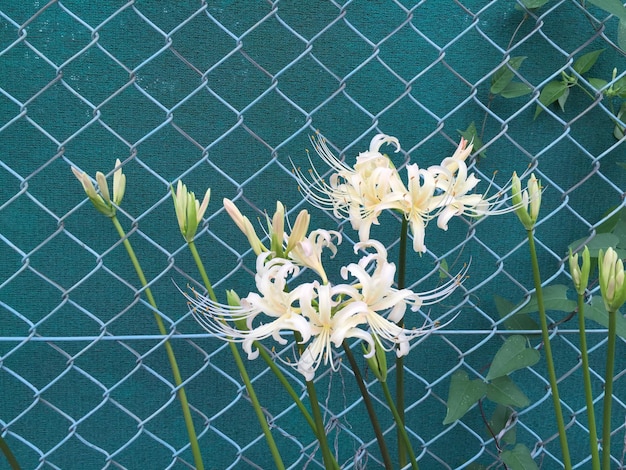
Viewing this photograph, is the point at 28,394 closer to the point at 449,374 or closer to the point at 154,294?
the point at 154,294

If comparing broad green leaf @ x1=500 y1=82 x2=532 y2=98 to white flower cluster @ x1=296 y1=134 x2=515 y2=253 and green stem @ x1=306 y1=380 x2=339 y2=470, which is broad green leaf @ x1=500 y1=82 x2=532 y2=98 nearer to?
white flower cluster @ x1=296 y1=134 x2=515 y2=253

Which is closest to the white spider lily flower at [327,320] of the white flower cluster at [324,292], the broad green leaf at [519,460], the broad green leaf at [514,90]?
the white flower cluster at [324,292]

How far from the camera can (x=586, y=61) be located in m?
1.29

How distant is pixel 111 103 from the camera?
125 centimetres

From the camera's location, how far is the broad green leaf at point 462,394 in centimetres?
101

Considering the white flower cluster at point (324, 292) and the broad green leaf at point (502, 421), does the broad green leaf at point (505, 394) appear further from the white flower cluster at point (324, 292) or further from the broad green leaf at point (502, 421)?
the white flower cluster at point (324, 292)

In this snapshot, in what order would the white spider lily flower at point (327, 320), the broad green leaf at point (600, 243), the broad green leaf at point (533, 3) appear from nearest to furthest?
the white spider lily flower at point (327, 320) < the broad green leaf at point (600, 243) < the broad green leaf at point (533, 3)

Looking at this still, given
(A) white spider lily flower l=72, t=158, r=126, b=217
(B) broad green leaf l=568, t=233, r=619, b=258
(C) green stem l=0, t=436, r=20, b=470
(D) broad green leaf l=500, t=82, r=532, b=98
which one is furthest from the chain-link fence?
(C) green stem l=0, t=436, r=20, b=470

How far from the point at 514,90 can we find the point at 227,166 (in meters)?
0.62

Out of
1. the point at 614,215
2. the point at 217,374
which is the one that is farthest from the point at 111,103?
the point at 614,215

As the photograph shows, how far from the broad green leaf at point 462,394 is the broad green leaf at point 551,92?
1.96ft

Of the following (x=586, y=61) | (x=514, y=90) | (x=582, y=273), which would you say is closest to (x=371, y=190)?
(x=582, y=273)

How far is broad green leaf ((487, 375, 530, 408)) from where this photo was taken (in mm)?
1062

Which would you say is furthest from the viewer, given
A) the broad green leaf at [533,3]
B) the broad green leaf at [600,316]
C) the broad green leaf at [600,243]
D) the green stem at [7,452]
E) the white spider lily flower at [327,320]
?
the broad green leaf at [533,3]
